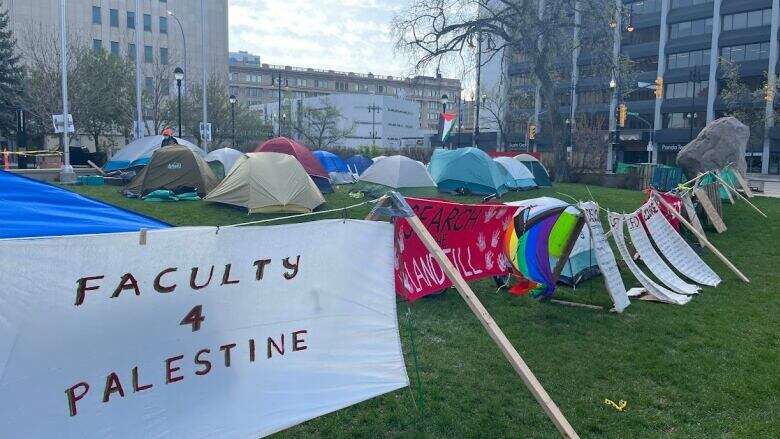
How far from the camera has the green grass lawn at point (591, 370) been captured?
4.39m

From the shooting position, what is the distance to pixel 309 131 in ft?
209

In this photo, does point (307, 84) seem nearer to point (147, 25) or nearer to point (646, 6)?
point (147, 25)

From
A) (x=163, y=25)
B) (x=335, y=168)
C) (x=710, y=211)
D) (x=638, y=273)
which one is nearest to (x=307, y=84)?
(x=163, y=25)

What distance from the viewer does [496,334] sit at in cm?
384

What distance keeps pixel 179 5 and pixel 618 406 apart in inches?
2640

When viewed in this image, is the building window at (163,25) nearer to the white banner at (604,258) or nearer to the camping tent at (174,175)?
the camping tent at (174,175)

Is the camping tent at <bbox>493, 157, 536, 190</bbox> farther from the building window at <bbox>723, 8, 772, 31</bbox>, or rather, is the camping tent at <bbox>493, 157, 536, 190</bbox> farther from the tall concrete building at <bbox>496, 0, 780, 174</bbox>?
the building window at <bbox>723, 8, 772, 31</bbox>

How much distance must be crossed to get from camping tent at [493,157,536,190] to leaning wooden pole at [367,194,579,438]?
17799 millimetres

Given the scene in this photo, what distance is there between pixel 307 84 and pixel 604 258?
117 metres

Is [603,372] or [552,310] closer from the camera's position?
[603,372]

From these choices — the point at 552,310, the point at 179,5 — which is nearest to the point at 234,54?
the point at 179,5

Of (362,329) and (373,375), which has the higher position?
(362,329)

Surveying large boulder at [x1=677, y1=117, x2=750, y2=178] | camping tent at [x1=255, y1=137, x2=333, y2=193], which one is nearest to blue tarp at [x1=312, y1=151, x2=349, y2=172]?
camping tent at [x1=255, y1=137, x2=333, y2=193]

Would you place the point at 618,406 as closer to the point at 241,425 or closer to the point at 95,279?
the point at 241,425
